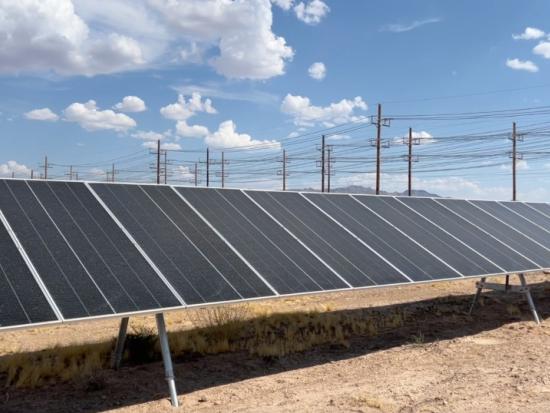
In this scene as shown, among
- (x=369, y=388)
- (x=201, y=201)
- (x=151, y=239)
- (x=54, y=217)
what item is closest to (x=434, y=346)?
(x=369, y=388)

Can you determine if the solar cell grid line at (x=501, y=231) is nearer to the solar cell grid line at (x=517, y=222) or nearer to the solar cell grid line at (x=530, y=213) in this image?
the solar cell grid line at (x=517, y=222)

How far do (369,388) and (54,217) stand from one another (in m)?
5.58

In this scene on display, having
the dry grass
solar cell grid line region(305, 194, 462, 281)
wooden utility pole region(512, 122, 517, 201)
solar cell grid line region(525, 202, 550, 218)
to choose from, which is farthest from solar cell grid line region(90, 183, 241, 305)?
wooden utility pole region(512, 122, 517, 201)

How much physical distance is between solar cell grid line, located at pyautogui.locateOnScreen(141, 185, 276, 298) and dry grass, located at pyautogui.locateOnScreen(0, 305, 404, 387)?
121 inches

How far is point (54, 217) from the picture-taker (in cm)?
862

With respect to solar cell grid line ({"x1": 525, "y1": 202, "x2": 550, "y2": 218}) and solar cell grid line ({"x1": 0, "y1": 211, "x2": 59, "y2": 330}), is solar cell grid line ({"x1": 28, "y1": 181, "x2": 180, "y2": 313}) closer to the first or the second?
solar cell grid line ({"x1": 0, "y1": 211, "x2": 59, "y2": 330})

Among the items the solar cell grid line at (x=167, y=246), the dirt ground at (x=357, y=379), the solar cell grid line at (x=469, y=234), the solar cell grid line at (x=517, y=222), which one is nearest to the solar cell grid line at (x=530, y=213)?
the solar cell grid line at (x=517, y=222)

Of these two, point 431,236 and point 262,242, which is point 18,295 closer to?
point 262,242

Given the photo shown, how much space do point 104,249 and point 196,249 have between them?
1518 mm

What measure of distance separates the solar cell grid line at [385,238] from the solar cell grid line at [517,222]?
5.40 m

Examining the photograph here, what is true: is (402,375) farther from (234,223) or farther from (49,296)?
(49,296)

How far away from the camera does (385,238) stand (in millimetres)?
12609

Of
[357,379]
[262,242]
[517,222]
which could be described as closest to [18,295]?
[262,242]

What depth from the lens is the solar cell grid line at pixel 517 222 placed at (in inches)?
653
